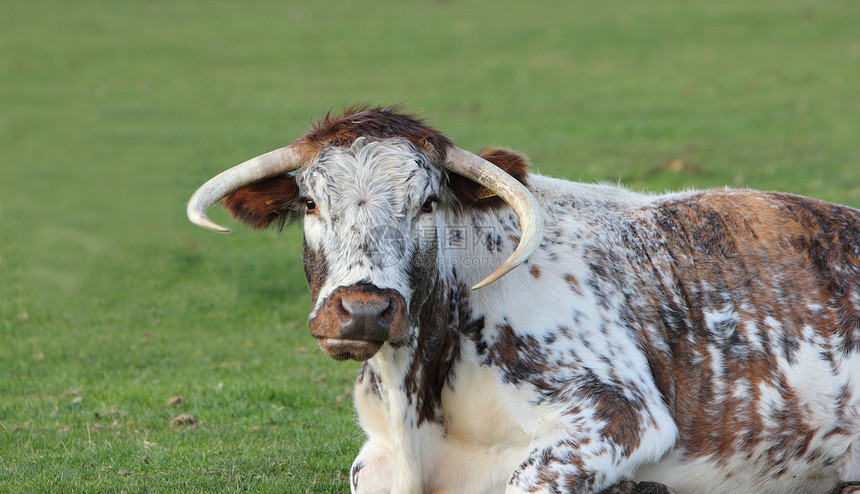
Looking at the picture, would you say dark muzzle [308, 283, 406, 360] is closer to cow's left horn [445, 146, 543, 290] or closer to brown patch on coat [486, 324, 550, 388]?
cow's left horn [445, 146, 543, 290]

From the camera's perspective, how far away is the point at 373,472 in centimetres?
629

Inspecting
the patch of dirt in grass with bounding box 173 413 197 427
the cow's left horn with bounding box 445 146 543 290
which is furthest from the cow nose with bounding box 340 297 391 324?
the patch of dirt in grass with bounding box 173 413 197 427

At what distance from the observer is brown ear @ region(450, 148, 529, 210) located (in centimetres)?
608

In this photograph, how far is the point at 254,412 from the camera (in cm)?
879

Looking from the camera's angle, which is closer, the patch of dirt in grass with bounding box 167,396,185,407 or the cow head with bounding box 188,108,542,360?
the cow head with bounding box 188,108,542,360

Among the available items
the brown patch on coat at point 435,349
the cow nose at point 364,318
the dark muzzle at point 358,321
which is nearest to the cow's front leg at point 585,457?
the brown patch on coat at point 435,349

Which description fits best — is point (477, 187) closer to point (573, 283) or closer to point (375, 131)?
point (375, 131)

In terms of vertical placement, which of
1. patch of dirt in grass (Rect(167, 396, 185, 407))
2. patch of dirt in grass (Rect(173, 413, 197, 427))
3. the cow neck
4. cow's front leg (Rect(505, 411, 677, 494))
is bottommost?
patch of dirt in grass (Rect(173, 413, 197, 427))

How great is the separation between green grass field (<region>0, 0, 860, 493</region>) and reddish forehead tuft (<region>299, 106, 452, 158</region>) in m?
2.52

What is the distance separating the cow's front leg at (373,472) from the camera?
20.4ft

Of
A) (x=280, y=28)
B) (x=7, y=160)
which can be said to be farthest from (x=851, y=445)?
(x=280, y=28)

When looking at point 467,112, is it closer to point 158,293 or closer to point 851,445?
point 158,293

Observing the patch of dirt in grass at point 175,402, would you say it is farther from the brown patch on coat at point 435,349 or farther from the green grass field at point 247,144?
the brown patch on coat at point 435,349

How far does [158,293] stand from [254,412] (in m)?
4.19
